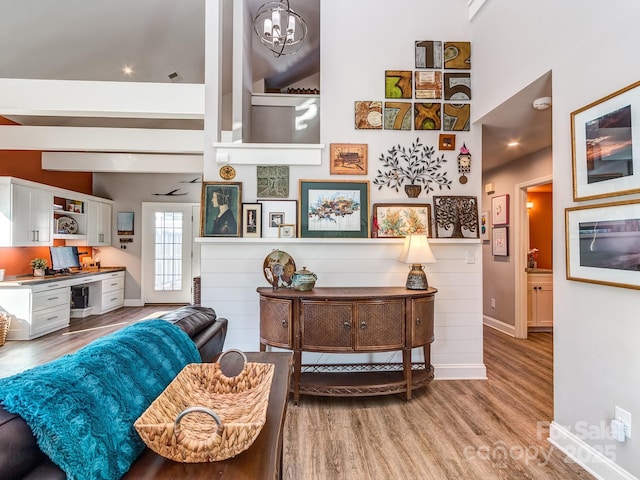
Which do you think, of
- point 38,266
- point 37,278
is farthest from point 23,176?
point 37,278

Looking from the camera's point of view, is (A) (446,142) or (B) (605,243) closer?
(B) (605,243)

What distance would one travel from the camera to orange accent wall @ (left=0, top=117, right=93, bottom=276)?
5.12 meters

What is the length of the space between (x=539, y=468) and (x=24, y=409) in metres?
2.47

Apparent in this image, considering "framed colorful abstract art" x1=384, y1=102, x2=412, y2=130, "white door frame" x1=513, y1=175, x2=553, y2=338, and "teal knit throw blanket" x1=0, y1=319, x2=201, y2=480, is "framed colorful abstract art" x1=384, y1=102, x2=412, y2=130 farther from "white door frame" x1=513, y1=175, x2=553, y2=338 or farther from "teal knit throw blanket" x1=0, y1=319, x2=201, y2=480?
"teal knit throw blanket" x1=0, y1=319, x2=201, y2=480

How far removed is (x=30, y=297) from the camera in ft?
15.3

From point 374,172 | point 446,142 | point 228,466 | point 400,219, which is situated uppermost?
point 446,142

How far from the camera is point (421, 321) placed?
285cm

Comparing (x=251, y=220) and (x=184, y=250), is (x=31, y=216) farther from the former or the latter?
(x=251, y=220)

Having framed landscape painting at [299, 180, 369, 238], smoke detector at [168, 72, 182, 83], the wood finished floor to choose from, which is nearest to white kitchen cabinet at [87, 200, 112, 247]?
smoke detector at [168, 72, 182, 83]

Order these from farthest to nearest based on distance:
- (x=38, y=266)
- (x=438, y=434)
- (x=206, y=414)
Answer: (x=38, y=266)
(x=438, y=434)
(x=206, y=414)

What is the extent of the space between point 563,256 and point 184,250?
6692 mm

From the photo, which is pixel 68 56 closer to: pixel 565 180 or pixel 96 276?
pixel 96 276

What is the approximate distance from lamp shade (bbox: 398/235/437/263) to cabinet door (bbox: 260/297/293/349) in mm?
1101

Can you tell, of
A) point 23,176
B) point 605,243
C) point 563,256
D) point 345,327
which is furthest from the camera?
point 23,176
